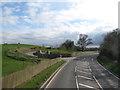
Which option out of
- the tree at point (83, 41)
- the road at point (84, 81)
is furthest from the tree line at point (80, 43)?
the road at point (84, 81)

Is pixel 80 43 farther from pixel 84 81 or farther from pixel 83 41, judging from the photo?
pixel 84 81

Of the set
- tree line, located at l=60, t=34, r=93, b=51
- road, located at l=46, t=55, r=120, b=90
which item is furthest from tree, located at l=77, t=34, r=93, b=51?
road, located at l=46, t=55, r=120, b=90

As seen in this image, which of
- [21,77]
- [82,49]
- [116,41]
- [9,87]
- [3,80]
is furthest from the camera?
[82,49]

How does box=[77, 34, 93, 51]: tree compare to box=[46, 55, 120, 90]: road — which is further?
box=[77, 34, 93, 51]: tree

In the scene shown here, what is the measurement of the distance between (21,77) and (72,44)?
106 metres

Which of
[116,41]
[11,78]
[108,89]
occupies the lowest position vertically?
[108,89]

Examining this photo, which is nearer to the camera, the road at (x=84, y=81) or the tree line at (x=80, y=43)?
the road at (x=84, y=81)

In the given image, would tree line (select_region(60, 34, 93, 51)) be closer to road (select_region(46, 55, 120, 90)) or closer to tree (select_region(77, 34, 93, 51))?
tree (select_region(77, 34, 93, 51))

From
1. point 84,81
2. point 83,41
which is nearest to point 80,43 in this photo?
point 83,41

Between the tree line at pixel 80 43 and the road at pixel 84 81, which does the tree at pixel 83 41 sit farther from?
the road at pixel 84 81

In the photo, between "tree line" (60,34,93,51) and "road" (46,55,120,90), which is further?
"tree line" (60,34,93,51)

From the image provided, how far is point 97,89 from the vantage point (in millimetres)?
14648

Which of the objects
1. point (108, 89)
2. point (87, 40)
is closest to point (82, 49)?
point (87, 40)

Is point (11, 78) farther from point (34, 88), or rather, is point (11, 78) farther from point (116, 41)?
point (116, 41)
